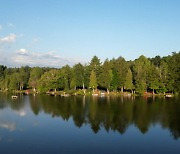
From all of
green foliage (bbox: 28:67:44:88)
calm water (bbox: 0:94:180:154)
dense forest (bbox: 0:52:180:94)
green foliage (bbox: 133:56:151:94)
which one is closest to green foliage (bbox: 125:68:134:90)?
dense forest (bbox: 0:52:180:94)

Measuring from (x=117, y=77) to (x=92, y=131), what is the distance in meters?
50.3

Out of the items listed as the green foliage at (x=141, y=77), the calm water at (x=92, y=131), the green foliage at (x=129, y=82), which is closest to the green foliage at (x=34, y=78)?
the green foliage at (x=129, y=82)

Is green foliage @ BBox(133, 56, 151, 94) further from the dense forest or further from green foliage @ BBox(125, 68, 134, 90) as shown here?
green foliage @ BBox(125, 68, 134, 90)

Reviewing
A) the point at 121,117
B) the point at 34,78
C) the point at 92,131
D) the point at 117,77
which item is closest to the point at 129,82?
the point at 117,77

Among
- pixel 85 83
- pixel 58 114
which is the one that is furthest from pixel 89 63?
pixel 58 114

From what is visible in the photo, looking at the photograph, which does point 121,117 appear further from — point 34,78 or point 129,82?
point 34,78

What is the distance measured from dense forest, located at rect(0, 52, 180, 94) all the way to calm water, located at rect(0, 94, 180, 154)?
2659 centimetres

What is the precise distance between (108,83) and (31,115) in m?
39.5

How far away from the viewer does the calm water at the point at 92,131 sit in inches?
1064

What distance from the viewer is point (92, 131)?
3450 cm

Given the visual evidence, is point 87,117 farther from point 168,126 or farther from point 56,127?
point 168,126

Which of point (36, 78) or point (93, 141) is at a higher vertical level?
point (36, 78)

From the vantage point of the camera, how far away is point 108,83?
83562 mm

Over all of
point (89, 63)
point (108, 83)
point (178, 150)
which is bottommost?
point (178, 150)
